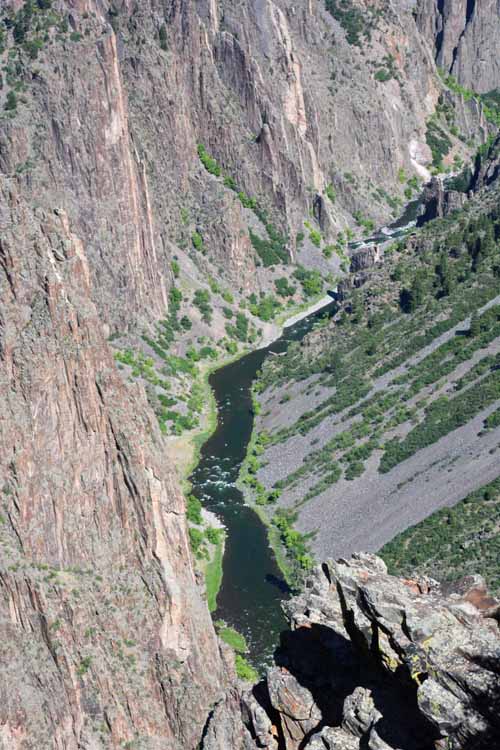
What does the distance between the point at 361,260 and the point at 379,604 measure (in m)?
145

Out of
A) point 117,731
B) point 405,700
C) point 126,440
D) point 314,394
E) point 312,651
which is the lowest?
point 314,394

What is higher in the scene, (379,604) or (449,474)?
(379,604)

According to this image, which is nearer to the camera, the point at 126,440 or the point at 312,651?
the point at 312,651

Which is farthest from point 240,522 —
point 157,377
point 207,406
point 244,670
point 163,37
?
point 163,37

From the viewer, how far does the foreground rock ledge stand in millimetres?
29594

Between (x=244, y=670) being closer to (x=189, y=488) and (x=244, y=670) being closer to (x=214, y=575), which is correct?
(x=214, y=575)

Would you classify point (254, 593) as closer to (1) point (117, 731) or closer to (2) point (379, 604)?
(1) point (117, 731)

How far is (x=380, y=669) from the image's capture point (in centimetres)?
3425

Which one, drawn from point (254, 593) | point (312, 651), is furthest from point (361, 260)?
point (312, 651)

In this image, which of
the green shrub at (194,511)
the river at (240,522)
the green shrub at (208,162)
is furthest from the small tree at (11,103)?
the green shrub at (194,511)

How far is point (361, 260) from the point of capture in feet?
578

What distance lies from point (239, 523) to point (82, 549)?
3685cm

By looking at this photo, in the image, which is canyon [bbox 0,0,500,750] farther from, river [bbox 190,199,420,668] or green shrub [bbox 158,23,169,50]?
river [bbox 190,199,420,668]

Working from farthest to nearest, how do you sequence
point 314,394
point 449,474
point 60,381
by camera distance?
point 314,394 → point 449,474 → point 60,381
